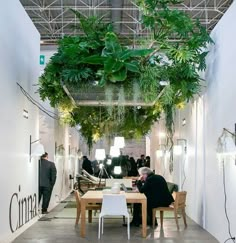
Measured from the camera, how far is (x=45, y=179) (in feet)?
37.4

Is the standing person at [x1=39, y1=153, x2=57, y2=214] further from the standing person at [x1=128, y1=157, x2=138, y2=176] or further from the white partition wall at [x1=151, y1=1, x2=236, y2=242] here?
the standing person at [x1=128, y1=157, x2=138, y2=176]

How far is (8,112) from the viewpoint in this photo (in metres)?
7.28

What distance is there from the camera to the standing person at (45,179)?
1136 cm

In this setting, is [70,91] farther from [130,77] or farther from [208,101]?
[208,101]

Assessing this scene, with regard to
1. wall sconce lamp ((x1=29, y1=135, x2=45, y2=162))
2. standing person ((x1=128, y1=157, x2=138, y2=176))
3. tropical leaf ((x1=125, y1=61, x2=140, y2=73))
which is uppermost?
tropical leaf ((x1=125, y1=61, x2=140, y2=73))

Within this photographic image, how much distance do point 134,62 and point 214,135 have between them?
185cm

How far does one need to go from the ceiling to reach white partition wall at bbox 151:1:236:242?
13.0 ft

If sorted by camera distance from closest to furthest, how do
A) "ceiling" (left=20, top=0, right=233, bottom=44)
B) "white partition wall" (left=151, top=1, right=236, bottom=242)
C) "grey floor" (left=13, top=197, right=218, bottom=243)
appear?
"white partition wall" (left=151, top=1, right=236, bottom=242), "grey floor" (left=13, top=197, right=218, bottom=243), "ceiling" (left=20, top=0, right=233, bottom=44)

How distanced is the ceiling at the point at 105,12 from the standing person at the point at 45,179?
3.62m

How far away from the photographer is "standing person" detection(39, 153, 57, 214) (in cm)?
1136

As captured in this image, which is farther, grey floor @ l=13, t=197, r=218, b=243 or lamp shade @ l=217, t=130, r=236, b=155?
grey floor @ l=13, t=197, r=218, b=243

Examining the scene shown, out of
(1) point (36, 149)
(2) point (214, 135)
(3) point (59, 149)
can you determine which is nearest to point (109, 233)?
(1) point (36, 149)

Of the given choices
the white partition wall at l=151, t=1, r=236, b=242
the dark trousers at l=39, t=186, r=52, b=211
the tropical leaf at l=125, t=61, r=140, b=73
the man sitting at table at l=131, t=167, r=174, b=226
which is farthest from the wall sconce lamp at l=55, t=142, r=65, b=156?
the tropical leaf at l=125, t=61, r=140, b=73

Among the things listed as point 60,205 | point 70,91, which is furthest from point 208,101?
point 60,205
